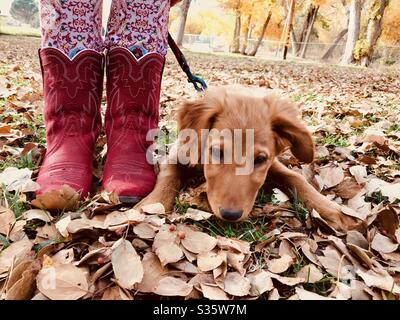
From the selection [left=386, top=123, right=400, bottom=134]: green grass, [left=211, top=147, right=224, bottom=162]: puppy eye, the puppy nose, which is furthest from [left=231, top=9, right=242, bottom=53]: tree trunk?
the puppy nose

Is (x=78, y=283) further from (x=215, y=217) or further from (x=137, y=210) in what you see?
(x=215, y=217)

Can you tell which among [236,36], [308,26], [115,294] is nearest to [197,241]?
[115,294]

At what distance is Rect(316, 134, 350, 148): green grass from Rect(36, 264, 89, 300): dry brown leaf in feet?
6.55

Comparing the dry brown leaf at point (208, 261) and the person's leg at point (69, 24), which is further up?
the person's leg at point (69, 24)

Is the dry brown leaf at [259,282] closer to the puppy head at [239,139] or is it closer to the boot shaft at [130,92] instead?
the puppy head at [239,139]

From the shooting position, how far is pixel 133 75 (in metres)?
1.96

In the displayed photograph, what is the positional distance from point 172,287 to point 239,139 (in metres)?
0.70

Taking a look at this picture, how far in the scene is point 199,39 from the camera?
38.8 metres

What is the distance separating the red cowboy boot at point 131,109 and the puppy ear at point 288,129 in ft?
1.93

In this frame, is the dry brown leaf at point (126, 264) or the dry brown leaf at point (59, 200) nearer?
the dry brown leaf at point (126, 264)

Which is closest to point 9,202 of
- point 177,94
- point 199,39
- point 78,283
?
point 78,283

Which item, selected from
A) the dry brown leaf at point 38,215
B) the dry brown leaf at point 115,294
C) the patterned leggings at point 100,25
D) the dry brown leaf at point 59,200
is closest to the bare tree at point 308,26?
the patterned leggings at point 100,25

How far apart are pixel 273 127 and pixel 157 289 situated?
945mm

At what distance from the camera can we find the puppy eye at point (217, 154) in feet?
5.49
